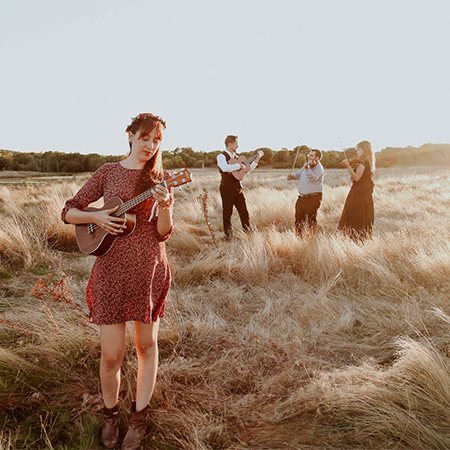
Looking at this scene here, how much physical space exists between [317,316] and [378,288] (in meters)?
1.15

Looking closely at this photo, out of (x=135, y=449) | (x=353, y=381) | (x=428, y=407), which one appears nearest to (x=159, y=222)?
(x=135, y=449)

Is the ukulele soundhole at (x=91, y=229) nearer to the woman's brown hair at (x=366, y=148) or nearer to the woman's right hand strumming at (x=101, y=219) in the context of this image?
the woman's right hand strumming at (x=101, y=219)

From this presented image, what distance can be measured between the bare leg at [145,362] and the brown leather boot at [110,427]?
0.53 feet

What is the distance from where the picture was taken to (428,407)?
2.17m

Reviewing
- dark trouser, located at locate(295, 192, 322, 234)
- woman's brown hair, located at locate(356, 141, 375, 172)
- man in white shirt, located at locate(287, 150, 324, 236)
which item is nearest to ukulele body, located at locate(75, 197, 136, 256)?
man in white shirt, located at locate(287, 150, 324, 236)

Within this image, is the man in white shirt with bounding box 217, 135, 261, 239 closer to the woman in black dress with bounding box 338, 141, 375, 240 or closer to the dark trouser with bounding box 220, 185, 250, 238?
the dark trouser with bounding box 220, 185, 250, 238

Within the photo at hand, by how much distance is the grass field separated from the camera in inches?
83.5

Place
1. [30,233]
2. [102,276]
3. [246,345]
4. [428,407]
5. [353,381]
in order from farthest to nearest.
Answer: [30,233], [246,345], [353,381], [428,407], [102,276]

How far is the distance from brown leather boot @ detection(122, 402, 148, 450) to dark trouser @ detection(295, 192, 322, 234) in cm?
527

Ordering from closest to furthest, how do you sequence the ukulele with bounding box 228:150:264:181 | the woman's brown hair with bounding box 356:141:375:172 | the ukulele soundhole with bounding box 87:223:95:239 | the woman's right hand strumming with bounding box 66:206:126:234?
the woman's right hand strumming with bounding box 66:206:126:234, the ukulele soundhole with bounding box 87:223:95:239, the woman's brown hair with bounding box 356:141:375:172, the ukulele with bounding box 228:150:264:181

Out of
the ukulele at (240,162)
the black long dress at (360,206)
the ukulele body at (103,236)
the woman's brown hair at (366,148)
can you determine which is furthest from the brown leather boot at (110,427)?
the woman's brown hair at (366,148)

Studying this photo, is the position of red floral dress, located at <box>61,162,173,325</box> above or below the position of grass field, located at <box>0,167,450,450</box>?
above

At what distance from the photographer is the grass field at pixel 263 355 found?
2121 mm

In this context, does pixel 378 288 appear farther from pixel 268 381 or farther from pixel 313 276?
pixel 268 381
